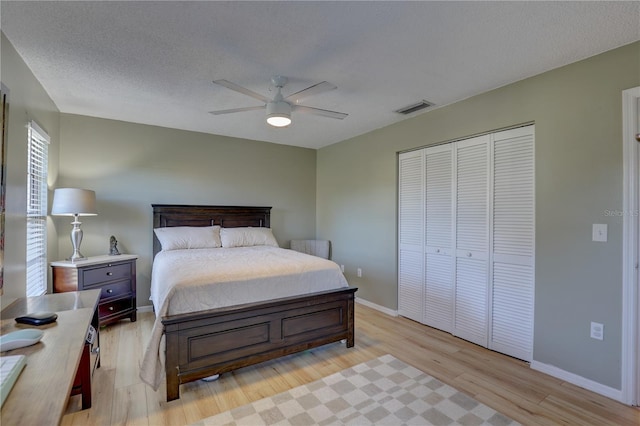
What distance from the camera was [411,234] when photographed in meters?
3.71

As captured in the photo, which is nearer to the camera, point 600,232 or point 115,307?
point 600,232

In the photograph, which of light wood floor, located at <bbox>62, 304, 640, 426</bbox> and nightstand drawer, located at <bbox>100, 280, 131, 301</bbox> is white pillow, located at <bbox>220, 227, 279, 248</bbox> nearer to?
nightstand drawer, located at <bbox>100, 280, 131, 301</bbox>

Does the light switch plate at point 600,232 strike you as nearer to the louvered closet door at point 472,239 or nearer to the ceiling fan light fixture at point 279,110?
the louvered closet door at point 472,239

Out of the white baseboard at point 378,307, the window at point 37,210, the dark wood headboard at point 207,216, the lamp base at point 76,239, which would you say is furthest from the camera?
the dark wood headboard at point 207,216

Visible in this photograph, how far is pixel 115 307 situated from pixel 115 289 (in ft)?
0.67

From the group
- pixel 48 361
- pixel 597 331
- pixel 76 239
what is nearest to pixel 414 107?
pixel 597 331

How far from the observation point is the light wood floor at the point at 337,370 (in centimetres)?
193

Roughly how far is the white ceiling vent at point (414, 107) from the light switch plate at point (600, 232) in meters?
1.81

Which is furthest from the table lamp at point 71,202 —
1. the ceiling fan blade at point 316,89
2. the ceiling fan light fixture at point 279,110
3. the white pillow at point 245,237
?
the ceiling fan blade at point 316,89

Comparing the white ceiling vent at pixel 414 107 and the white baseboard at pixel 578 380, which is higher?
the white ceiling vent at pixel 414 107

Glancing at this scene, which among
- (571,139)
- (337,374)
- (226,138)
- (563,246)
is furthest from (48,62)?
(563,246)

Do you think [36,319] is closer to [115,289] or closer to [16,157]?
[16,157]

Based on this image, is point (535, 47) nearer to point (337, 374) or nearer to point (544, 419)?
point (544, 419)

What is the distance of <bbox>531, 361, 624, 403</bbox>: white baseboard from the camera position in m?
2.11
